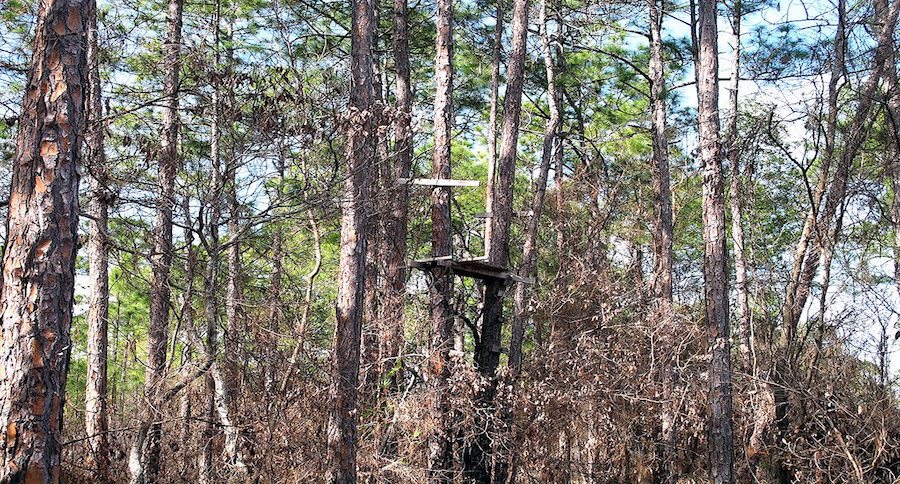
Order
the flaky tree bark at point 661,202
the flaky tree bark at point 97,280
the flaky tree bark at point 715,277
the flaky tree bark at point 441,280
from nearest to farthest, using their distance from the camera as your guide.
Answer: the flaky tree bark at point 97,280, the flaky tree bark at point 441,280, the flaky tree bark at point 715,277, the flaky tree bark at point 661,202

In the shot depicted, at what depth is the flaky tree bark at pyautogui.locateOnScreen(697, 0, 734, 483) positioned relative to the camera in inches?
479

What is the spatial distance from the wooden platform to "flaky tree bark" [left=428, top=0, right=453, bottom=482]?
0.13 m

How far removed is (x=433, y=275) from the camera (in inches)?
460

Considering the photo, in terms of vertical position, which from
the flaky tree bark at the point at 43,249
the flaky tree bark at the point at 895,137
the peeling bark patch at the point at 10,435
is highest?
the flaky tree bark at the point at 895,137

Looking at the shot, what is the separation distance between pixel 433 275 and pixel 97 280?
445 cm

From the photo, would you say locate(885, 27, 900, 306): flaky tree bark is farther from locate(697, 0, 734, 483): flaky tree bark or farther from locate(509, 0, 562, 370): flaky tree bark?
locate(509, 0, 562, 370): flaky tree bark

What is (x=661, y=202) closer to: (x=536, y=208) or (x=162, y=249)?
(x=536, y=208)

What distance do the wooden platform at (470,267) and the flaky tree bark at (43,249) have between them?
553 cm

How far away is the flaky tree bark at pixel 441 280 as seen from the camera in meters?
11.1

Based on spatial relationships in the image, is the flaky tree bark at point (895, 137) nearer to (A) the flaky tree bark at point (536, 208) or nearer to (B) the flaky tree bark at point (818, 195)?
(B) the flaky tree bark at point (818, 195)

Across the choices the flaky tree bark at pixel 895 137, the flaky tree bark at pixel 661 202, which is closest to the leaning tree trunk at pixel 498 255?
the flaky tree bark at pixel 661 202

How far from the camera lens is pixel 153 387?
26.3 feet

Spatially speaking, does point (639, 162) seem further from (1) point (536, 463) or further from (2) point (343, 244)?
(2) point (343, 244)

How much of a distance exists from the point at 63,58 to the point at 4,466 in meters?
2.56
